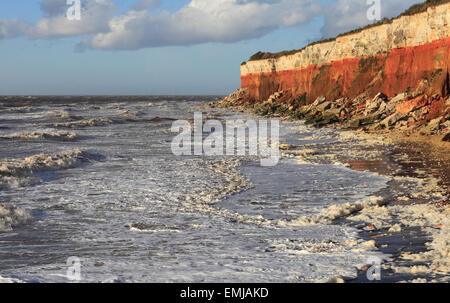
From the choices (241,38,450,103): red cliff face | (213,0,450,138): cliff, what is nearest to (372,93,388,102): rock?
(213,0,450,138): cliff

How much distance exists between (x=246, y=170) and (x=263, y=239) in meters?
6.95

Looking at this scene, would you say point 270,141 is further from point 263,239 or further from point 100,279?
point 100,279

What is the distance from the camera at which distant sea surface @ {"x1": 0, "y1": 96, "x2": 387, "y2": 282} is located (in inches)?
235

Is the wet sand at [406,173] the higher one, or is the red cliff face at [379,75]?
the red cliff face at [379,75]

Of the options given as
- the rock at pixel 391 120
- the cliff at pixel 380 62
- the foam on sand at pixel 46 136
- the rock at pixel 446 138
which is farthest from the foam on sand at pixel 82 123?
the rock at pixel 446 138

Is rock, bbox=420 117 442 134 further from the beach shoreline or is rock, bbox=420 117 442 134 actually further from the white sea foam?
the white sea foam

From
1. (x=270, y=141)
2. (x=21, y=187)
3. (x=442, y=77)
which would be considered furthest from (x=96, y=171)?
(x=442, y=77)

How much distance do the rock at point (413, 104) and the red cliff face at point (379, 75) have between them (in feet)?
1.99

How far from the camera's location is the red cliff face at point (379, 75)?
2485cm

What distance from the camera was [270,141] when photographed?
22.2m

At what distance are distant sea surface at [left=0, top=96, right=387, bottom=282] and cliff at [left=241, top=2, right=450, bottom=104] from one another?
1476 cm

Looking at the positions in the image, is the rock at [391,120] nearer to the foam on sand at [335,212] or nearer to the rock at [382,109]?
the rock at [382,109]

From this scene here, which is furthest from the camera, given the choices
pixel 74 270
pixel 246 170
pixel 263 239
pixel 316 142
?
pixel 316 142

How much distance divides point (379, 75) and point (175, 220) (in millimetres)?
28137
